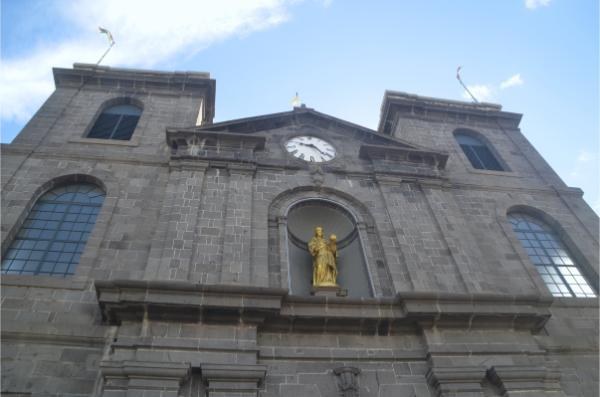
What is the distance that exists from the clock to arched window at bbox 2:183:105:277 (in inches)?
222

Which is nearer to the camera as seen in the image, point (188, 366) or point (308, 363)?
point (188, 366)

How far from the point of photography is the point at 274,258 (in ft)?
36.2

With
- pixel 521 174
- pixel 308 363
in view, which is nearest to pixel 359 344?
pixel 308 363

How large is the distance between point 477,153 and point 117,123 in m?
12.8

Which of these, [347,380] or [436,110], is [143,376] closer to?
[347,380]

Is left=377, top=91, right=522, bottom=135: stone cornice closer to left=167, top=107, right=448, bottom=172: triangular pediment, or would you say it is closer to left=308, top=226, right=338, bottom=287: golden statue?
left=167, top=107, right=448, bottom=172: triangular pediment

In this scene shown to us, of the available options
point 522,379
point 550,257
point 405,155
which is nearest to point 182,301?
point 522,379

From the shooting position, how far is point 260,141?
14.3 meters

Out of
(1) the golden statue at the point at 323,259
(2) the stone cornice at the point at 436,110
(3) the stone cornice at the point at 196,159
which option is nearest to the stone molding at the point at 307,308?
(1) the golden statue at the point at 323,259

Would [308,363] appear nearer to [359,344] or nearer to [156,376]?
[359,344]

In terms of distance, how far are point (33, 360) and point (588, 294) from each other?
1270 centimetres

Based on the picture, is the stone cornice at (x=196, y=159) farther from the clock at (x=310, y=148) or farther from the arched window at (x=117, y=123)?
the arched window at (x=117, y=123)

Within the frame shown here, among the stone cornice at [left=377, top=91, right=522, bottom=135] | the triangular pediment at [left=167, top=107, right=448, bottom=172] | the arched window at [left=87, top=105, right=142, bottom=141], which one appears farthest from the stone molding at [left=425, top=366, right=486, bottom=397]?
the stone cornice at [left=377, top=91, right=522, bottom=135]

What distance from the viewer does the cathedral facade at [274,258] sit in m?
8.60
